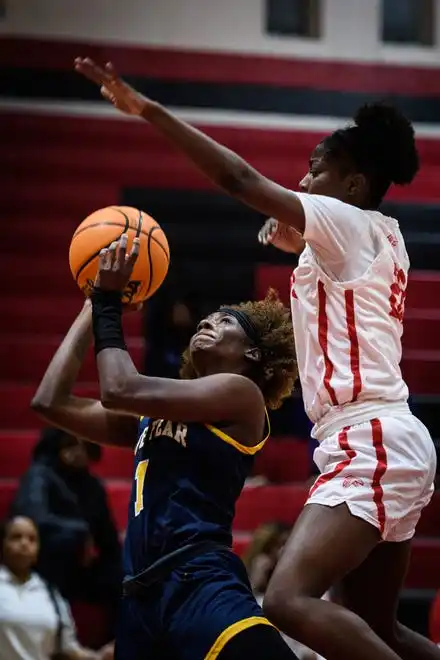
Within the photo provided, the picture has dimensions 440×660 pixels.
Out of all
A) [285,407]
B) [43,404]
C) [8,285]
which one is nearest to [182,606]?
[43,404]

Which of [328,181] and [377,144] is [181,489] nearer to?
[328,181]

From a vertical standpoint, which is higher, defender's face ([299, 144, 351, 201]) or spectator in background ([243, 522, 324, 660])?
defender's face ([299, 144, 351, 201])

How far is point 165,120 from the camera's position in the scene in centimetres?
293

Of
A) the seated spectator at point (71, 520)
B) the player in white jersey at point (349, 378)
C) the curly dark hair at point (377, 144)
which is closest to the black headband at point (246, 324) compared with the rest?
the player in white jersey at point (349, 378)

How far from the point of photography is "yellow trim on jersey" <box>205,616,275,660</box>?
2.92m

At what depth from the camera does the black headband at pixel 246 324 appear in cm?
345

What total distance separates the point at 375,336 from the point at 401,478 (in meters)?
0.39

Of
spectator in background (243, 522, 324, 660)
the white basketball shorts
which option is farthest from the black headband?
spectator in background (243, 522, 324, 660)

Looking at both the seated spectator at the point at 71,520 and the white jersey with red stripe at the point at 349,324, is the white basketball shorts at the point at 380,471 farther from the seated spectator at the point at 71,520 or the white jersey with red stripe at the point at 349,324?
the seated spectator at the point at 71,520

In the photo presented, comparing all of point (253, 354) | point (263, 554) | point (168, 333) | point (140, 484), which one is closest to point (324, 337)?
point (253, 354)

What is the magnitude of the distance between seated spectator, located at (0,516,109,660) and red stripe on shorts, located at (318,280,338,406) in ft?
11.3

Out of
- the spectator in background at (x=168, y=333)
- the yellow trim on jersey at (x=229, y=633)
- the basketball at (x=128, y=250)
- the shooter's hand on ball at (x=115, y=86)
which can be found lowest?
the spectator in background at (x=168, y=333)

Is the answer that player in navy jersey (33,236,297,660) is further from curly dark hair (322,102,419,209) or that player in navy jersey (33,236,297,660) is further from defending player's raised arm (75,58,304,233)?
curly dark hair (322,102,419,209)

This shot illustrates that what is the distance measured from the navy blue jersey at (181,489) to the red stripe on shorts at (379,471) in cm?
36
